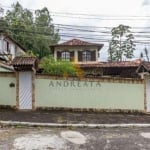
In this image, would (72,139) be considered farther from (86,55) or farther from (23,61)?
(86,55)

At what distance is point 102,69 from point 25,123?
696 inches

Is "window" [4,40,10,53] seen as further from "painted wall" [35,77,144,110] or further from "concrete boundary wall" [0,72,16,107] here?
"painted wall" [35,77,144,110]

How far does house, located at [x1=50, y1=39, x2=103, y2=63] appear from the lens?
4362 cm

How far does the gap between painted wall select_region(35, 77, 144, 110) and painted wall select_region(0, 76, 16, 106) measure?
1.18m

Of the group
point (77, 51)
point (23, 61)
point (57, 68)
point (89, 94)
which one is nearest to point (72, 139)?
point (89, 94)

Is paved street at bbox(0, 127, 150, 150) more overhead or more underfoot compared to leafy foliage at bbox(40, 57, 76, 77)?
more underfoot

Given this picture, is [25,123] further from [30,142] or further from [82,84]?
[82,84]

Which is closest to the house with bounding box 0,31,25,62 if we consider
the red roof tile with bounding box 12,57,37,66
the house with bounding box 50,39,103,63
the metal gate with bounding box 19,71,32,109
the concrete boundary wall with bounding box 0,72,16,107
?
the house with bounding box 50,39,103,63

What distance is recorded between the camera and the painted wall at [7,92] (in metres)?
20.0

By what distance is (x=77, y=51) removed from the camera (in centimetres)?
4403

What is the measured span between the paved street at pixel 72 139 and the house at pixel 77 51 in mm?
29185

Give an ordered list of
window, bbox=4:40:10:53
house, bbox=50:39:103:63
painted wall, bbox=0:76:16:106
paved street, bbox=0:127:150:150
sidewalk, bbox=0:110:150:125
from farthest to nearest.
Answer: house, bbox=50:39:103:63
window, bbox=4:40:10:53
painted wall, bbox=0:76:16:106
sidewalk, bbox=0:110:150:125
paved street, bbox=0:127:150:150

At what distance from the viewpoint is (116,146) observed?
12.0m

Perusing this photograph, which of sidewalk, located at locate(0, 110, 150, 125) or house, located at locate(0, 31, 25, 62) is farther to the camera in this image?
house, located at locate(0, 31, 25, 62)
